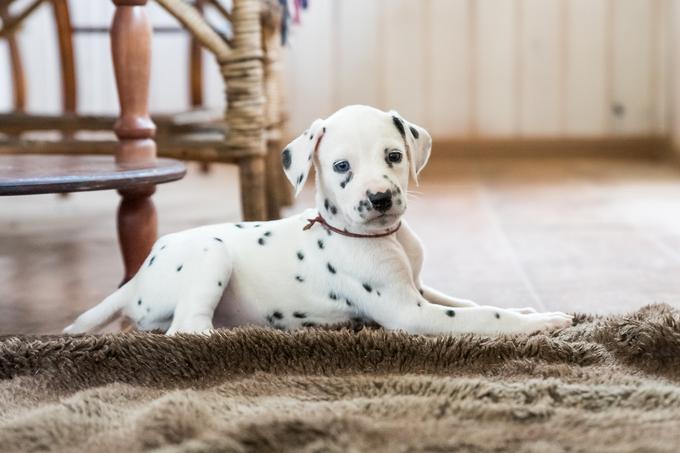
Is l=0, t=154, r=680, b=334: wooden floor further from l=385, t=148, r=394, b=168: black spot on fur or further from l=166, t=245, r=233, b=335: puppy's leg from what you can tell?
l=385, t=148, r=394, b=168: black spot on fur

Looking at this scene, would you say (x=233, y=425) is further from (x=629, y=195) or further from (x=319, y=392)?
(x=629, y=195)

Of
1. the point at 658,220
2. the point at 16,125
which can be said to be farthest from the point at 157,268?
the point at 658,220

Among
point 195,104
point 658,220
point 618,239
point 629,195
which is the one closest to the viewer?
point 618,239

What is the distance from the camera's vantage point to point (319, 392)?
1.12 metres

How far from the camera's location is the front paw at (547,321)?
53.0 inches

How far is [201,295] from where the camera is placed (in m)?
1.39

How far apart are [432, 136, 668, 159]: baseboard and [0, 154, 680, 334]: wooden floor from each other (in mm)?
390

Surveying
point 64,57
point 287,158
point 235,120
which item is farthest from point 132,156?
point 64,57

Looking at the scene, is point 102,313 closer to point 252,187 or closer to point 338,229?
point 338,229

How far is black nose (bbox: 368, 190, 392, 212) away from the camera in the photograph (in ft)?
4.25

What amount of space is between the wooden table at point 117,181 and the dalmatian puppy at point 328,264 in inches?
6.1

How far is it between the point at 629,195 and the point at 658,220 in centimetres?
49

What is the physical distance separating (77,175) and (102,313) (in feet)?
0.80

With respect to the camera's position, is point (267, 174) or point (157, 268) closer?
point (157, 268)
